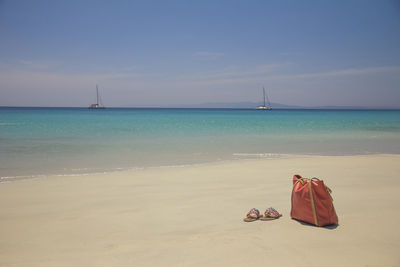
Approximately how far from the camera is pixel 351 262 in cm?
261

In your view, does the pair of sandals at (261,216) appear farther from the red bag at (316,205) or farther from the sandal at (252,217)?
the red bag at (316,205)

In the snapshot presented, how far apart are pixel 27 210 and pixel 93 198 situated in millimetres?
1020

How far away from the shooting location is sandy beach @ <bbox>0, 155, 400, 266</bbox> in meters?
2.74

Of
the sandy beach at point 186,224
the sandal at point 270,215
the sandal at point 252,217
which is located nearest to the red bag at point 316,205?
the sandy beach at point 186,224

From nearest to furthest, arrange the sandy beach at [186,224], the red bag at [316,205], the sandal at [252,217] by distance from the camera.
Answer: the sandy beach at [186,224]
the red bag at [316,205]
the sandal at [252,217]

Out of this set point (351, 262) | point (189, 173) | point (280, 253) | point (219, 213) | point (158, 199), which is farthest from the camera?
point (189, 173)

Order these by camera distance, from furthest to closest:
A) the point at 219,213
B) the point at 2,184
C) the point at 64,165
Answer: the point at 64,165, the point at 2,184, the point at 219,213

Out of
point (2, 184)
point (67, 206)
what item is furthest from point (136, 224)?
point (2, 184)

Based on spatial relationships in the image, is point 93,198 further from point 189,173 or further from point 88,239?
point 189,173

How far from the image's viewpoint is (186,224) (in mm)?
3625

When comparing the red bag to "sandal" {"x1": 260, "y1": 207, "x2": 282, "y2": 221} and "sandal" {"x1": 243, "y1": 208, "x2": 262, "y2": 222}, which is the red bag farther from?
"sandal" {"x1": 243, "y1": 208, "x2": 262, "y2": 222}

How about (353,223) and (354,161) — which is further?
(354,161)

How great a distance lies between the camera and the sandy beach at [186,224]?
108 inches

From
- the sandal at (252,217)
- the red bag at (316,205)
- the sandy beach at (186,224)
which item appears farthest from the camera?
the sandal at (252,217)
